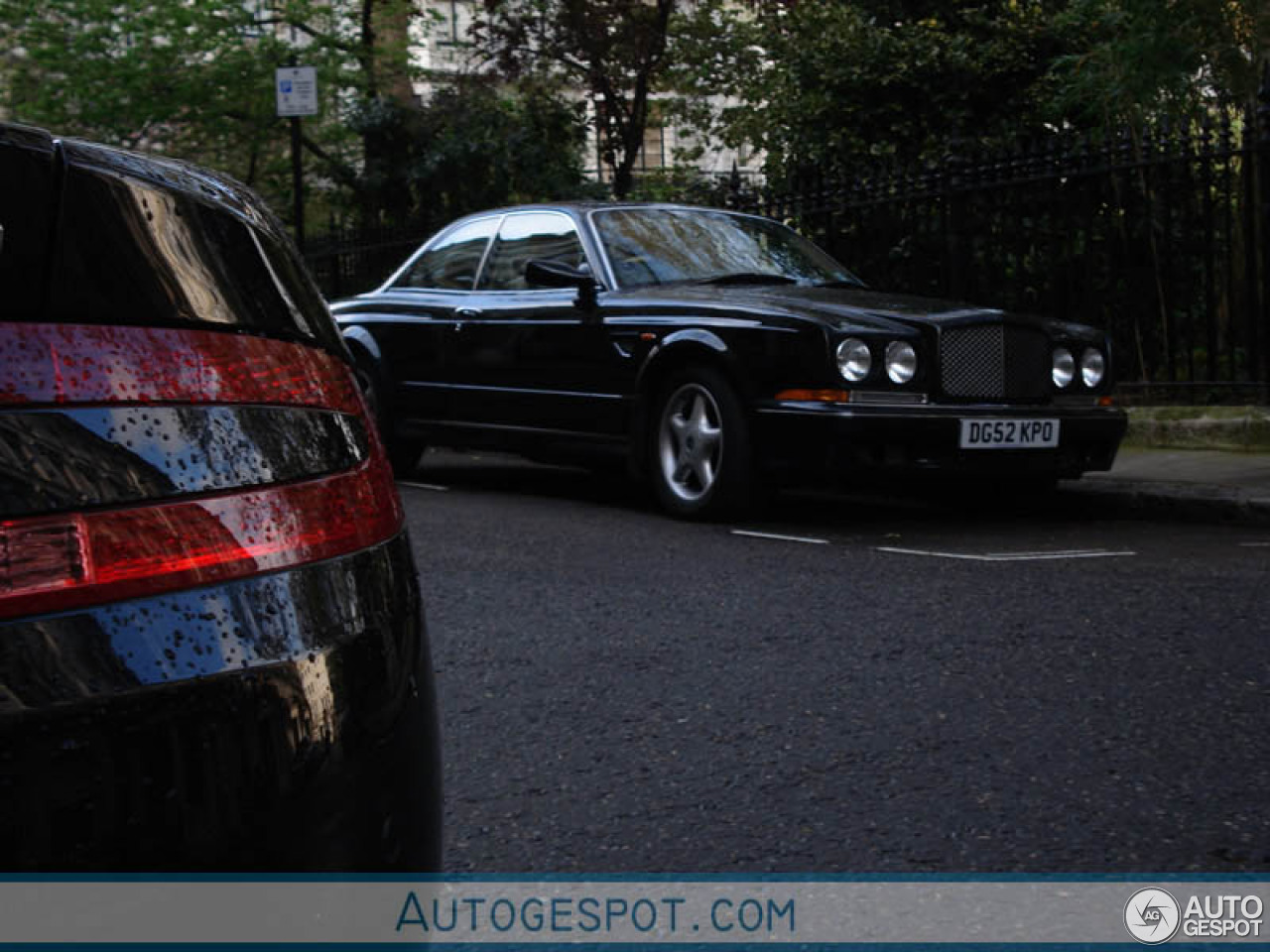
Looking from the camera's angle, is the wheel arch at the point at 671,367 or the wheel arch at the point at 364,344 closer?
the wheel arch at the point at 671,367

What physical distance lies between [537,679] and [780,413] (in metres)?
3.12

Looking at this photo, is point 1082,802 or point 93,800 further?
point 1082,802

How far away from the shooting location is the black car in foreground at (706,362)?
23.3 ft

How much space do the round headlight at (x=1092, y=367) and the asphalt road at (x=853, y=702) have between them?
104cm

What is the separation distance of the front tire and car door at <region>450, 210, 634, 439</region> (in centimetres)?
32

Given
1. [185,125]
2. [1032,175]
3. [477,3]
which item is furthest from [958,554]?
[185,125]

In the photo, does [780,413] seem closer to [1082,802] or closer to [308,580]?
[1082,802]

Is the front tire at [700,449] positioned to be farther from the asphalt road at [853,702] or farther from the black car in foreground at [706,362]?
the asphalt road at [853,702]

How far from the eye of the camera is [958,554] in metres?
6.45

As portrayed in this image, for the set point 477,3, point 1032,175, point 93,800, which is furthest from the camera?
point 477,3

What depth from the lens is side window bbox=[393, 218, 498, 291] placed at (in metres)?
9.34

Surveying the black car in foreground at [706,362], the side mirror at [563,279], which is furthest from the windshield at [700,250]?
the side mirror at [563,279]

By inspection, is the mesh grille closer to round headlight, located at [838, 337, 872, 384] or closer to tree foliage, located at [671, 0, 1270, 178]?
round headlight, located at [838, 337, 872, 384]

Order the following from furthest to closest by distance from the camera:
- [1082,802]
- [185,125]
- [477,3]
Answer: [185,125] → [477,3] → [1082,802]
